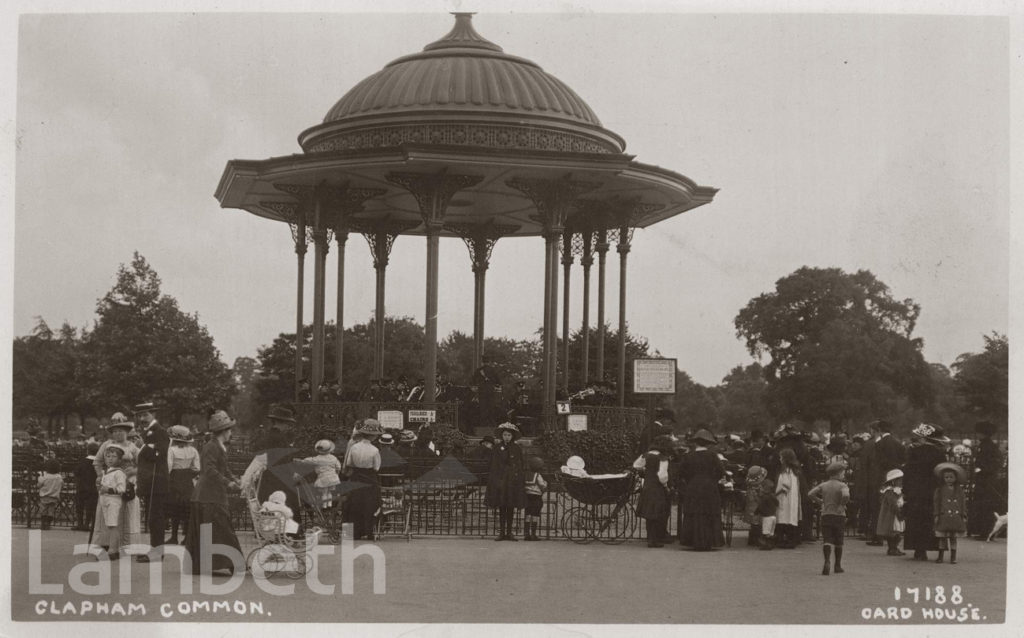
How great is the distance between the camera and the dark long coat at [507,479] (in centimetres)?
2145

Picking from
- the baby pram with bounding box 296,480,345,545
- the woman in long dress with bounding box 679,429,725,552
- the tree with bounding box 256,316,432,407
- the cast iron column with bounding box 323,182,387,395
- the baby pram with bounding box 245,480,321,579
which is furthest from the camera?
the tree with bounding box 256,316,432,407

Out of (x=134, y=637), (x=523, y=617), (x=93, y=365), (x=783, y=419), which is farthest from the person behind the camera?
(x=783, y=419)

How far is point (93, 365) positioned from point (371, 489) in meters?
38.6

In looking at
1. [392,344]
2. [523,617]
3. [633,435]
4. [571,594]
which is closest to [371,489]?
[571,594]

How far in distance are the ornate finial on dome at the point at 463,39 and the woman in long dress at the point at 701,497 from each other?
60.0ft

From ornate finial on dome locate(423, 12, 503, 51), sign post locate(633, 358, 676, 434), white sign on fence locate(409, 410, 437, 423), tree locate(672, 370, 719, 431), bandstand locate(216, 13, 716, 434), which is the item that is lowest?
tree locate(672, 370, 719, 431)

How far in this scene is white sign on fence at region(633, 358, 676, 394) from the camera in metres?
27.1

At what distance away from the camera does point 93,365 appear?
184 feet

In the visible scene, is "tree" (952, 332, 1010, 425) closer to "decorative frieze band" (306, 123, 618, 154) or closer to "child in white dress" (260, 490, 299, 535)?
"decorative frieze band" (306, 123, 618, 154)

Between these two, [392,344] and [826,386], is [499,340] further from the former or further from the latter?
[826,386]

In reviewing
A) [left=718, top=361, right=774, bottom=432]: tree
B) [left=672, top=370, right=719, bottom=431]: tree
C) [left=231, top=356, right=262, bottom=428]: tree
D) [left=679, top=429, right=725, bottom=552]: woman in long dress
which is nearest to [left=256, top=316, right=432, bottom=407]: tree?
[left=231, top=356, right=262, bottom=428]: tree

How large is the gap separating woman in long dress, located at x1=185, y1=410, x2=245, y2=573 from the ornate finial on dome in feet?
70.6

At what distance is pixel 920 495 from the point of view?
63.7ft

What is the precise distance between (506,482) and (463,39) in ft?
58.8
